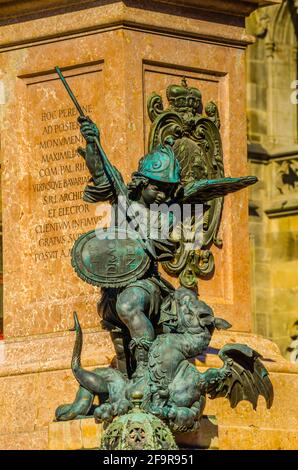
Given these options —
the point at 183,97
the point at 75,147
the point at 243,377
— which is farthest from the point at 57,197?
the point at 243,377

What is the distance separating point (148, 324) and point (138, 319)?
8 centimetres

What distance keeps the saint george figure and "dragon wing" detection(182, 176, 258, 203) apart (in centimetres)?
18

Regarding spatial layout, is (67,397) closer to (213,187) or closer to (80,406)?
(80,406)

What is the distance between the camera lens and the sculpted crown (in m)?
24.4

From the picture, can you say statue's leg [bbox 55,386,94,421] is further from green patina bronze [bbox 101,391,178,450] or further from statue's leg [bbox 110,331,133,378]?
green patina bronze [bbox 101,391,178,450]

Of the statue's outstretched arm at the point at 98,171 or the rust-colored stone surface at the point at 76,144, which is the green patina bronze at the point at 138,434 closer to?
the statue's outstretched arm at the point at 98,171

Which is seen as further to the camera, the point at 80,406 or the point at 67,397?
the point at 67,397

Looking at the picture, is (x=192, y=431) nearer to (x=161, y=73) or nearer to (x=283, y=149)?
(x=161, y=73)

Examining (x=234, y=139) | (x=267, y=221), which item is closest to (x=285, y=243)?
(x=267, y=221)

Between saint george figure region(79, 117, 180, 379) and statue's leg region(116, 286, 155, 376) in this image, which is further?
saint george figure region(79, 117, 180, 379)

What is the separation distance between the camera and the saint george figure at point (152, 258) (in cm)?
2269

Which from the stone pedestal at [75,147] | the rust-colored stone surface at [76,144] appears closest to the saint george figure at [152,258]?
the stone pedestal at [75,147]

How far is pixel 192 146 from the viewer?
24.5 meters

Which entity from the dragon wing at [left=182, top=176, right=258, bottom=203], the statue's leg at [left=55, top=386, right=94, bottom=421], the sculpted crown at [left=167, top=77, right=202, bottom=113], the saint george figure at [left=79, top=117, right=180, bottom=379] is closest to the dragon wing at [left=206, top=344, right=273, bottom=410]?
the saint george figure at [left=79, top=117, right=180, bottom=379]
